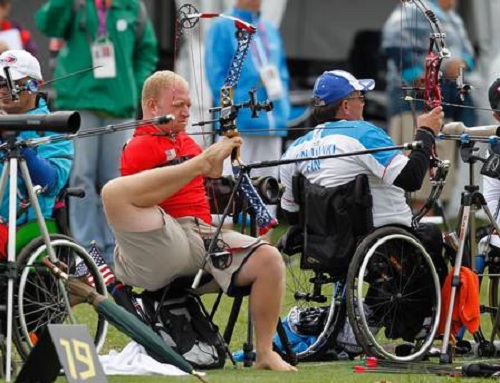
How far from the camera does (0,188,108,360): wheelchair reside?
933 centimetres

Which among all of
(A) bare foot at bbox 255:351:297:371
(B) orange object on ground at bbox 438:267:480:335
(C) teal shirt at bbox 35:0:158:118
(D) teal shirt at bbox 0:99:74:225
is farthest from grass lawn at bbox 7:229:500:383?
(C) teal shirt at bbox 35:0:158:118

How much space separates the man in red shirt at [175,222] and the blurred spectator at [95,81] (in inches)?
173

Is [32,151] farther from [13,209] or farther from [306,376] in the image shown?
[306,376]

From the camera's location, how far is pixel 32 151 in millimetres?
9695

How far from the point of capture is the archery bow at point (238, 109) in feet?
30.8

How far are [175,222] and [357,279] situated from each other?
909mm

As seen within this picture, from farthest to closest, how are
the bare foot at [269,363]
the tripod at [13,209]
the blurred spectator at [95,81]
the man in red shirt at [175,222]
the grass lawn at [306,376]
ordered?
the blurred spectator at [95,81]
the bare foot at [269,363]
the man in red shirt at [175,222]
the grass lawn at [306,376]
the tripod at [13,209]

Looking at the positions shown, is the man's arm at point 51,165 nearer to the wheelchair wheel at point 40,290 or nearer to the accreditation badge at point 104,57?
the wheelchair wheel at point 40,290

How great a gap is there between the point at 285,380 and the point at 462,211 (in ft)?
5.23

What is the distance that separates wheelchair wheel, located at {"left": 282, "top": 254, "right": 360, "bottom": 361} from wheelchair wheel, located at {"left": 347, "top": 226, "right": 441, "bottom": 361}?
184 mm

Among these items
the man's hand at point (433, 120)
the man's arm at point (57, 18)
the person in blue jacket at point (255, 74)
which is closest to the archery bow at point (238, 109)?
the man's hand at point (433, 120)

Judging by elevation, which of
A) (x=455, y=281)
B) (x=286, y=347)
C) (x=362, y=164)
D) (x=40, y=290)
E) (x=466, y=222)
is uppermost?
(x=362, y=164)

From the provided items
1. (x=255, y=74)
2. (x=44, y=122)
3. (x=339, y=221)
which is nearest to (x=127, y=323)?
(x=44, y=122)

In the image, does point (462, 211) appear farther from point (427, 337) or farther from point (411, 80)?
point (411, 80)
